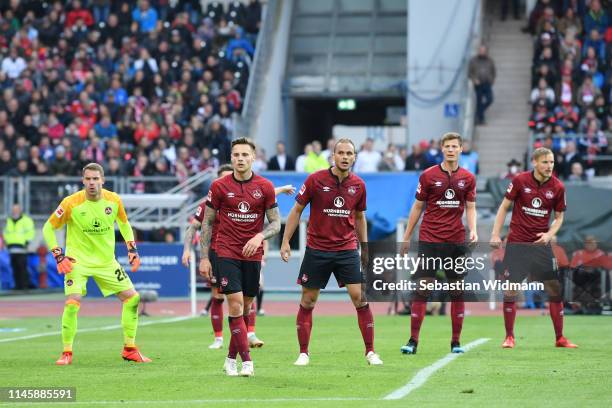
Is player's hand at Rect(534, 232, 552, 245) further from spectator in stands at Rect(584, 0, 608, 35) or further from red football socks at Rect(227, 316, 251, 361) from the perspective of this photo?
spectator in stands at Rect(584, 0, 608, 35)

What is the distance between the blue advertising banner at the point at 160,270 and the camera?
26250mm

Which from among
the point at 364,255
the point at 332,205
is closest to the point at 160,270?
the point at 364,255

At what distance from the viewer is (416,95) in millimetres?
36031

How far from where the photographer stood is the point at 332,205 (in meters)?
13.5

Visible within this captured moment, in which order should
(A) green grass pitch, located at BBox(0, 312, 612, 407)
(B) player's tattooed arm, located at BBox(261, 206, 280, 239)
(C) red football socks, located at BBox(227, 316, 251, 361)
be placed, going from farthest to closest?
(B) player's tattooed arm, located at BBox(261, 206, 280, 239), (C) red football socks, located at BBox(227, 316, 251, 361), (A) green grass pitch, located at BBox(0, 312, 612, 407)

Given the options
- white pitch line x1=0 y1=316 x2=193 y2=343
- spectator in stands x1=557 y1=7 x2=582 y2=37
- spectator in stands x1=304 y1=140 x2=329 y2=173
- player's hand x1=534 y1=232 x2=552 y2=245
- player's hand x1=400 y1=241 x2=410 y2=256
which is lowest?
white pitch line x1=0 y1=316 x2=193 y2=343

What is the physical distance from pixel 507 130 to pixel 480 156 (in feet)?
3.27

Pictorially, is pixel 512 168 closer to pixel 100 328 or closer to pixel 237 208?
pixel 100 328

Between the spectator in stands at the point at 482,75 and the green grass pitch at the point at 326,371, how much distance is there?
14.9 meters

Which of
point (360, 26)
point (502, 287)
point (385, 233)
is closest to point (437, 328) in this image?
point (502, 287)

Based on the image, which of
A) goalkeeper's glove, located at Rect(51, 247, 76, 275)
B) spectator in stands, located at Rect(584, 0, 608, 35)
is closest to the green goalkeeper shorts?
goalkeeper's glove, located at Rect(51, 247, 76, 275)

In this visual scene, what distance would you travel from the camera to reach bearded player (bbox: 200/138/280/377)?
41.3 ft

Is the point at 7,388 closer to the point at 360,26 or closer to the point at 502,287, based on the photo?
the point at 502,287

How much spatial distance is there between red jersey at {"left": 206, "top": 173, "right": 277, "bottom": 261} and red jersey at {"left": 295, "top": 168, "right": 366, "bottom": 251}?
2.61 feet
